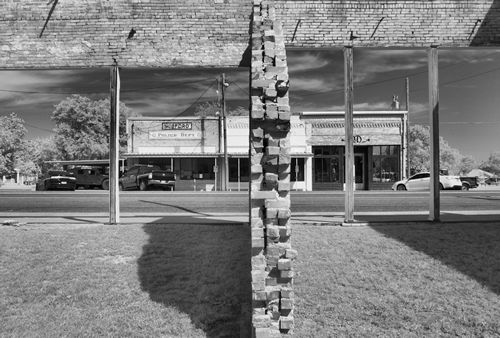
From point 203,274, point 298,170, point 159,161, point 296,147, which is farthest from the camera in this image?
point 159,161

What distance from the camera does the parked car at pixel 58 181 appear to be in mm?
28406

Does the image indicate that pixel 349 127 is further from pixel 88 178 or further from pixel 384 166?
pixel 88 178

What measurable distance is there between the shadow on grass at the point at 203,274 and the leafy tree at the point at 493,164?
8815 centimetres

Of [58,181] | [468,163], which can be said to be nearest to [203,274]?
[58,181]

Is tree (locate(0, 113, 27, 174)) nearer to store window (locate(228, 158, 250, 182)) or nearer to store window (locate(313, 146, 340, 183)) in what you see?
store window (locate(228, 158, 250, 182))

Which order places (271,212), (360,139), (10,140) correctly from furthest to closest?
(10,140) < (360,139) < (271,212)

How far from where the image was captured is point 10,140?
5431cm

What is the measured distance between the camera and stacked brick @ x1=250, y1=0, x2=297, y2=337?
4207 millimetres

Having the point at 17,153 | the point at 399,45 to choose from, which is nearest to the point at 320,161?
the point at 399,45

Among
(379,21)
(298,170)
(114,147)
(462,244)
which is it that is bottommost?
(462,244)

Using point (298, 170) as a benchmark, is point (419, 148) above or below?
above

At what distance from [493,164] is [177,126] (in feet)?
255

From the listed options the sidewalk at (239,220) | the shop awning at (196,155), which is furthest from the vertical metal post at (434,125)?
the shop awning at (196,155)

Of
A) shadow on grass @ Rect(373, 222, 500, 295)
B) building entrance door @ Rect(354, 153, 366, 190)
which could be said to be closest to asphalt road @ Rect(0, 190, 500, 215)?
shadow on grass @ Rect(373, 222, 500, 295)
